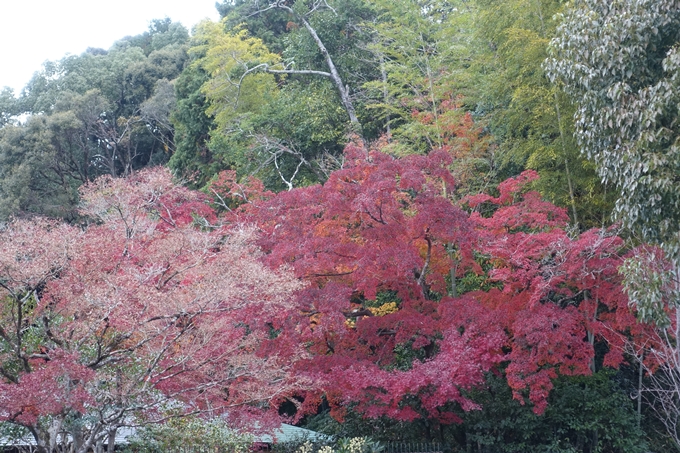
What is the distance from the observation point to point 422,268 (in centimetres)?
1078

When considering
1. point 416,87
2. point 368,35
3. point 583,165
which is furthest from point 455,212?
point 368,35

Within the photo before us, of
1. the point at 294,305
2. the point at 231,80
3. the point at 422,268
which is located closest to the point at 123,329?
the point at 294,305

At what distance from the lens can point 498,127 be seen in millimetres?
14758

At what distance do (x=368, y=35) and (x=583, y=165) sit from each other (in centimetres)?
997

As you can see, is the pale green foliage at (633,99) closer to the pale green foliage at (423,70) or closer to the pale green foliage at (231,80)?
the pale green foliage at (423,70)

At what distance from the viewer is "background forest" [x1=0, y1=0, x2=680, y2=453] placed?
23.9 ft

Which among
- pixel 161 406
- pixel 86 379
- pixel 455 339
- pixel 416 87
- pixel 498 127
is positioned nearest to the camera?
pixel 86 379

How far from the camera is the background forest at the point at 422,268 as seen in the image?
7297 millimetres

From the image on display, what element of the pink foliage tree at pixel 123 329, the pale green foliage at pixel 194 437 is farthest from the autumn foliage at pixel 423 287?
the pale green foliage at pixel 194 437

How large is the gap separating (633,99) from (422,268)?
4.57 meters

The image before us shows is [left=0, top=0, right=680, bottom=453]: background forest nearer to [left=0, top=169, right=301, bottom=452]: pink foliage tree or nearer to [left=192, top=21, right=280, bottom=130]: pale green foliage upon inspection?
[left=0, top=169, right=301, bottom=452]: pink foliage tree

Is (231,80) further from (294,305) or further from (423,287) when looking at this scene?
(294,305)

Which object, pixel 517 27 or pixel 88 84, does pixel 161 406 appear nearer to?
pixel 517 27

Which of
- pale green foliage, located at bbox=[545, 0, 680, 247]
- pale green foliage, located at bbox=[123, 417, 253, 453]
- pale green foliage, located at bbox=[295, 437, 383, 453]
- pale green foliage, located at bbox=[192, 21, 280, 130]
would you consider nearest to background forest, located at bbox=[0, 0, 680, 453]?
pale green foliage, located at bbox=[545, 0, 680, 247]
